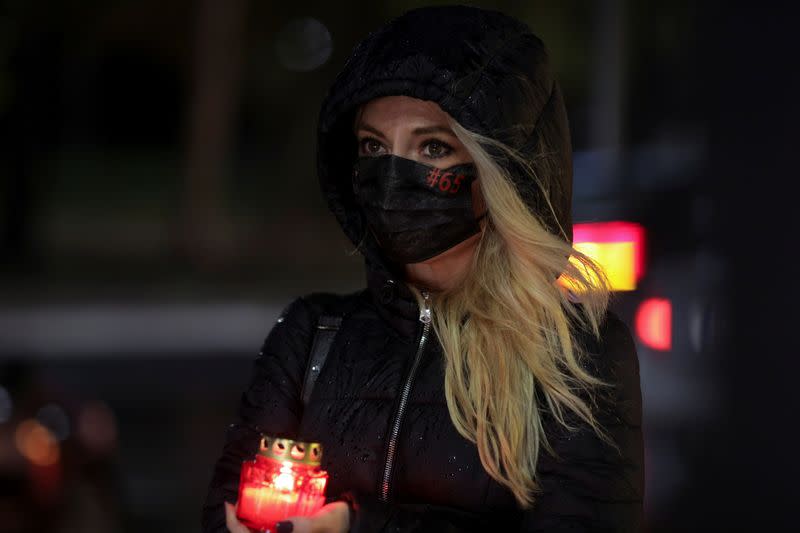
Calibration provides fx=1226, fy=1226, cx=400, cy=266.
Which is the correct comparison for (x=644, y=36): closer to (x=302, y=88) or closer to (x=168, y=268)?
(x=168, y=268)

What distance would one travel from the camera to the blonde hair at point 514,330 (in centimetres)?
252

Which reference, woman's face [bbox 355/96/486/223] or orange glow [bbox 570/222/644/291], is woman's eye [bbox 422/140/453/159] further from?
orange glow [bbox 570/222/644/291]

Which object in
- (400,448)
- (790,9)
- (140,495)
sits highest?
(790,9)

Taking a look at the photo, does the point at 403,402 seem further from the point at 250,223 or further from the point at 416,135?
the point at 250,223

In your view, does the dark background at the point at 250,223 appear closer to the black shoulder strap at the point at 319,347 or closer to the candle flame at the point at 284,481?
the black shoulder strap at the point at 319,347

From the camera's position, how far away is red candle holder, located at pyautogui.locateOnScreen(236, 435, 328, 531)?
229cm

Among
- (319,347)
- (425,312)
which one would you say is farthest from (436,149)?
(319,347)

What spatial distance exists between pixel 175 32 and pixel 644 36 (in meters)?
25.9

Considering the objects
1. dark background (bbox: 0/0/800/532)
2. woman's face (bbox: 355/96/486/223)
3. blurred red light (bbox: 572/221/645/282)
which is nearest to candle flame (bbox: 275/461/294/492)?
woman's face (bbox: 355/96/486/223)

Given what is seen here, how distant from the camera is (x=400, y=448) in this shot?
2570mm

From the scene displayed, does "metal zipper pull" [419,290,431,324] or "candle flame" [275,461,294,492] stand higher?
"metal zipper pull" [419,290,431,324]

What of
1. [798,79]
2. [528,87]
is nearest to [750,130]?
[798,79]

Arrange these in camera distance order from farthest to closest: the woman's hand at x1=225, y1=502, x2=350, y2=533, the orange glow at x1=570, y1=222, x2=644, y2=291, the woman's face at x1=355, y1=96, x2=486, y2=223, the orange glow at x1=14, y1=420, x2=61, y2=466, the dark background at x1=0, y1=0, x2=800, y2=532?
the orange glow at x1=570, y1=222, x2=644, y2=291 → the orange glow at x1=14, y1=420, x2=61, y2=466 → the dark background at x1=0, y1=0, x2=800, y2=532 → the woman's face at x1=355, y1=96, x2=486, y2=223 → the woman's hand at x1=225, y1=502, x2=350, y2=533

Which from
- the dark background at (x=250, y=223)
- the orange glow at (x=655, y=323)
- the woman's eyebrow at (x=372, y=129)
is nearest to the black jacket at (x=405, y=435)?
the woman's eyebrow at (x=372, y=129)
